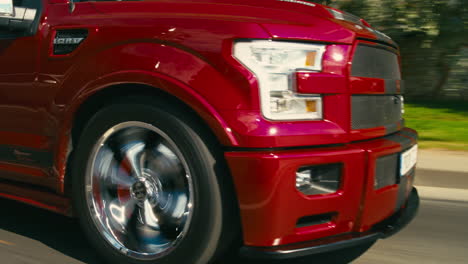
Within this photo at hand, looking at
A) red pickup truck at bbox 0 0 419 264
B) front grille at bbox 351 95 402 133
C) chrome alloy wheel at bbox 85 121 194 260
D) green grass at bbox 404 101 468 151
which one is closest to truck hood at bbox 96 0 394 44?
red pickup truck at bbox 0 0 419 264

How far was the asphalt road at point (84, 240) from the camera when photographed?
3416 millimetres

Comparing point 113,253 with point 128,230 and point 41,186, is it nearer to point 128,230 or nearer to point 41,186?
point 128,230

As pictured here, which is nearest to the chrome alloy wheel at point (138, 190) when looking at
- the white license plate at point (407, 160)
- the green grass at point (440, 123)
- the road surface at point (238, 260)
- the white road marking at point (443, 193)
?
the road surface at point (238, 260)

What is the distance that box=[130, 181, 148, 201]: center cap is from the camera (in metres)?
3.08

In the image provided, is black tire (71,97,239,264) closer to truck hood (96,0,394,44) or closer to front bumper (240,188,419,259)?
front bumper (240,188,419,259)

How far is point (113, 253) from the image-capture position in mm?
3068

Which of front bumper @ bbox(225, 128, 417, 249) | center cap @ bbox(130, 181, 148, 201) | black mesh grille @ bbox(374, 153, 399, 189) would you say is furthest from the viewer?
center cap @ bbox(130, 181, 148, 201)

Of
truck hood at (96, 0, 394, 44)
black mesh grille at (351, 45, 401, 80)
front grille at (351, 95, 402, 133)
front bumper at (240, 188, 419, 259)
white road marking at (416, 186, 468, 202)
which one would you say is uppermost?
truck hood at (96, 0, 394, 44)

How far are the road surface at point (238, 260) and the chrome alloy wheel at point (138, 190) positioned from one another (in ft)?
1.14

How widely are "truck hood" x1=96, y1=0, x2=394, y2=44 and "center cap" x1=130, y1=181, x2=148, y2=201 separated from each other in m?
0.87

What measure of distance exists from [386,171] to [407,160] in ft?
1.20

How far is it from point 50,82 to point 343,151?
1.58 meters

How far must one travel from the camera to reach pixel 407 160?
328cm

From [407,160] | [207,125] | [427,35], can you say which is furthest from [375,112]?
[427,35]
